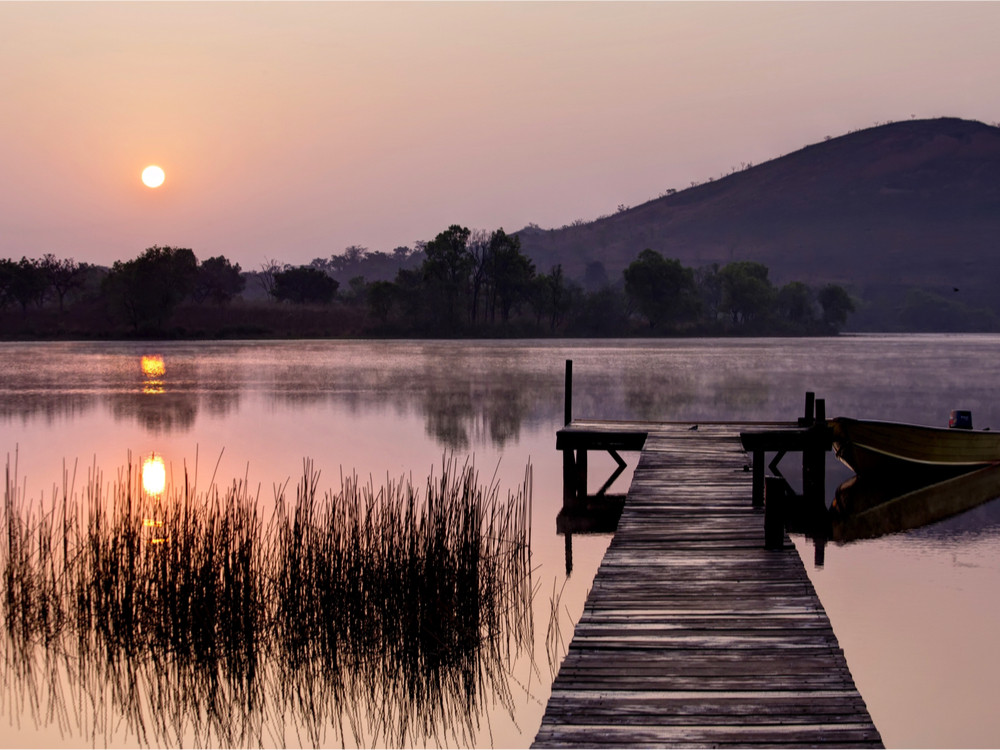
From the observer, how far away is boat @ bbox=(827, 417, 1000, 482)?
66.5 ft

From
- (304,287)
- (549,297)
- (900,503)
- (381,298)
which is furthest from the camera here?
(304,287)

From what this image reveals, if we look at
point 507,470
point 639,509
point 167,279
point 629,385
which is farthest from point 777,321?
point 639,509

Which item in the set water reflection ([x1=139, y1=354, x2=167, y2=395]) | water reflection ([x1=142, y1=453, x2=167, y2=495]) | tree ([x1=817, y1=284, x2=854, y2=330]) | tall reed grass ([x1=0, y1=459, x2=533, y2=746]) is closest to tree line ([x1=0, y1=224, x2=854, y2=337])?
tree ([x1=817, y1=284, x2=854, y2=330])

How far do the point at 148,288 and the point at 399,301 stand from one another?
1079 inches

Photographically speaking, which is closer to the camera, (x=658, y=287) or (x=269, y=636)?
(x=269, y=636)

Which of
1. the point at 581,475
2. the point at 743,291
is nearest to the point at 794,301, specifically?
the point at 743,291

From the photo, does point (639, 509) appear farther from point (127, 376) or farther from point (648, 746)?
point (127, 376)

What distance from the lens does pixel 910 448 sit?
2062 cm

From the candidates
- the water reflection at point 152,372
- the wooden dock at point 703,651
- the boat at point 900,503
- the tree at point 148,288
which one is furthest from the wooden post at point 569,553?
the tree at point 148,288

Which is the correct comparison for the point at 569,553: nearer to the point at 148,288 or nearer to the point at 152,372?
the point at 152,372

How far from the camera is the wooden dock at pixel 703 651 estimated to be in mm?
5746

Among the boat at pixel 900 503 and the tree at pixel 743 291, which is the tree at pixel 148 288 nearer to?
the tree at pixel 743 291

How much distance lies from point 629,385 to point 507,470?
2647 centimetres

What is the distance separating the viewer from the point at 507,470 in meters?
23.1
